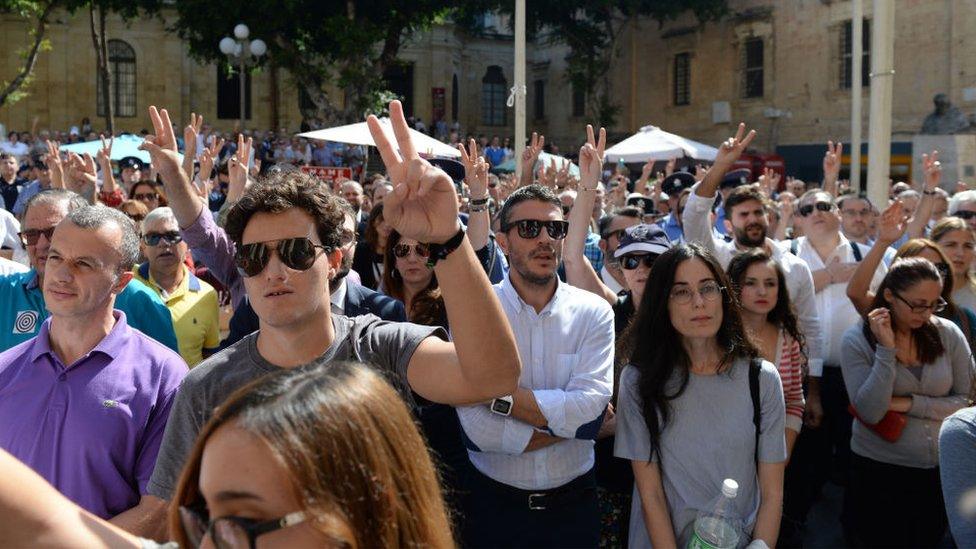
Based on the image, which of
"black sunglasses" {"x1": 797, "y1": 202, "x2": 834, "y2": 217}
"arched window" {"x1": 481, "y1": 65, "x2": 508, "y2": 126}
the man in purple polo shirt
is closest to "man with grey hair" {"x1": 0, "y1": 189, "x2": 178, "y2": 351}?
the man in purple polo shirt

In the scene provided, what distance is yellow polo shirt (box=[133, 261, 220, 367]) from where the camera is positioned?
498 centimetres

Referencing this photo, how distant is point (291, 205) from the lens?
109 inches

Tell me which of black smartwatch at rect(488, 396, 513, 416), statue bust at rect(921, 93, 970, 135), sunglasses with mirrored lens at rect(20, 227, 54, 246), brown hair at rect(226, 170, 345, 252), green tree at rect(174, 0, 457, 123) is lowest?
black smartwatch at rect(488, 396, 513, 416)

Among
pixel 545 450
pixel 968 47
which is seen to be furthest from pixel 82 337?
pixel 968 47

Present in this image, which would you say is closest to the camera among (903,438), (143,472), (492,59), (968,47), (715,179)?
(143,472)

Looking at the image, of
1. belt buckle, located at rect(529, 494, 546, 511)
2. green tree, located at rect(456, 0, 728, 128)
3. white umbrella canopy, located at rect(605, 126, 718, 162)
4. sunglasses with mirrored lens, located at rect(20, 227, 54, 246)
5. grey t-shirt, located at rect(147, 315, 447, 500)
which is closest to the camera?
grey t-shirt, located at rect(147, 315, 447, 500)

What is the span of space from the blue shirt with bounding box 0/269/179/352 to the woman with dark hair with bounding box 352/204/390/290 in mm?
1895

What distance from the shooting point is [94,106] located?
1478 inches

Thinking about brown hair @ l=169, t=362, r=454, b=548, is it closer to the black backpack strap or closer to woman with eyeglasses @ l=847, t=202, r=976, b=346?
the black backpack strap

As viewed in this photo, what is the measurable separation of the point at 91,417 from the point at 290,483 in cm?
173

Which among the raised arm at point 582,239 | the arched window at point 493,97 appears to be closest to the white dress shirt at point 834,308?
the raised arm at point 582,239

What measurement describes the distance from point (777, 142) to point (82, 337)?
29.3m

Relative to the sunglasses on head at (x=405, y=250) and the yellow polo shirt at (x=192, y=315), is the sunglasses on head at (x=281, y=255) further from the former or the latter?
the yellow polo shirt at (x=192, y=315)

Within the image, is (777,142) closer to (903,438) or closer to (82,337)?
(903,438)
